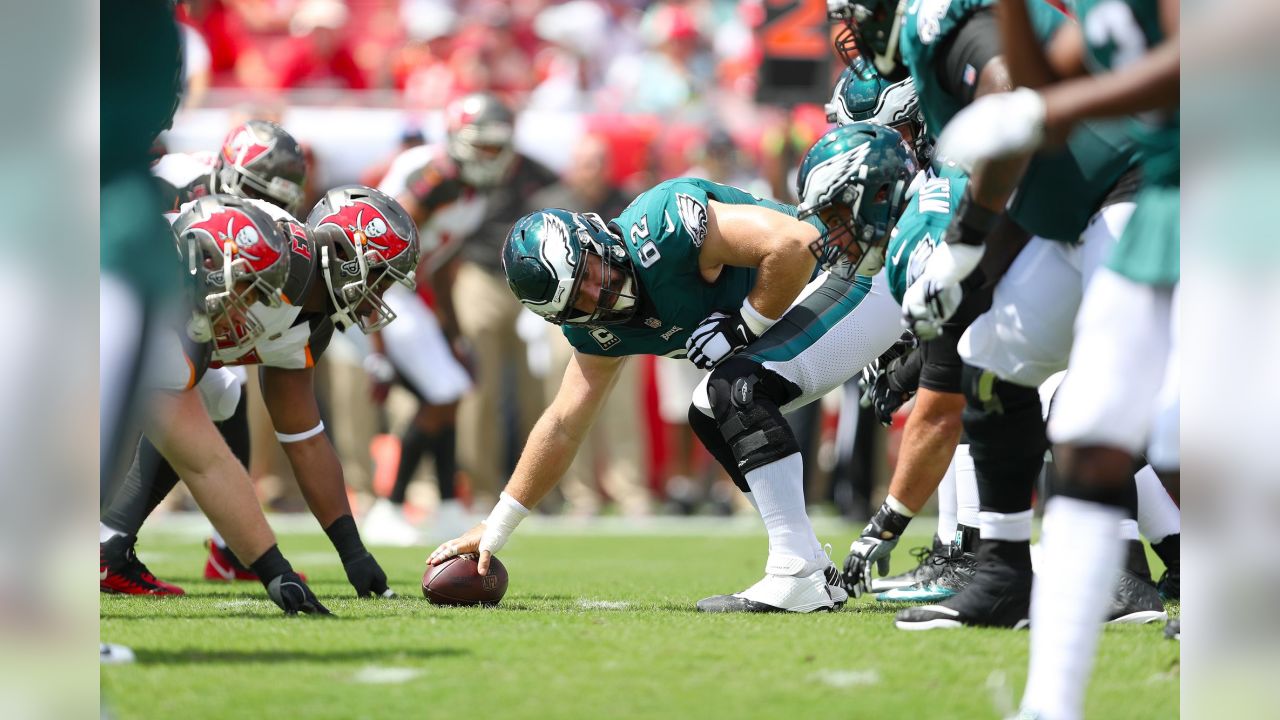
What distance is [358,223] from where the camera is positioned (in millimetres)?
4785

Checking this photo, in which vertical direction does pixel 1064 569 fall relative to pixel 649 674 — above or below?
above

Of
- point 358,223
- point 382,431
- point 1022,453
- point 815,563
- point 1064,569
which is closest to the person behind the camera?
point 1064,569

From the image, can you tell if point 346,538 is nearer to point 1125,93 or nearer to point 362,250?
point 362,250

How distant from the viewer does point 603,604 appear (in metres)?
4.74

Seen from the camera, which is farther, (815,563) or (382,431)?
(382,431)

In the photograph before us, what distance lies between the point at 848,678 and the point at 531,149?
24.3ft

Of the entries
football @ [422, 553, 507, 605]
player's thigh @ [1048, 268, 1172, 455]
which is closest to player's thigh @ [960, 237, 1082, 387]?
player's thigh @ [1048, 268, 1172, 455]

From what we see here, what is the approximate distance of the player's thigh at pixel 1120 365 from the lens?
9.04 feet

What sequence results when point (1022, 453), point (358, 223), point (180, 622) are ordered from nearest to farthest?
1. point (1022, 453)
2. point (180, 622)
3. point (358, 223)

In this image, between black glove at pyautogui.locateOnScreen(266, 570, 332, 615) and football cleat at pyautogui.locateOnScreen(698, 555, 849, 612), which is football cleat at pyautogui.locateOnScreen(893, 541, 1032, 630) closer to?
football cleat at pyautogui.locateOnScreen(698, 555, 849, 612)
